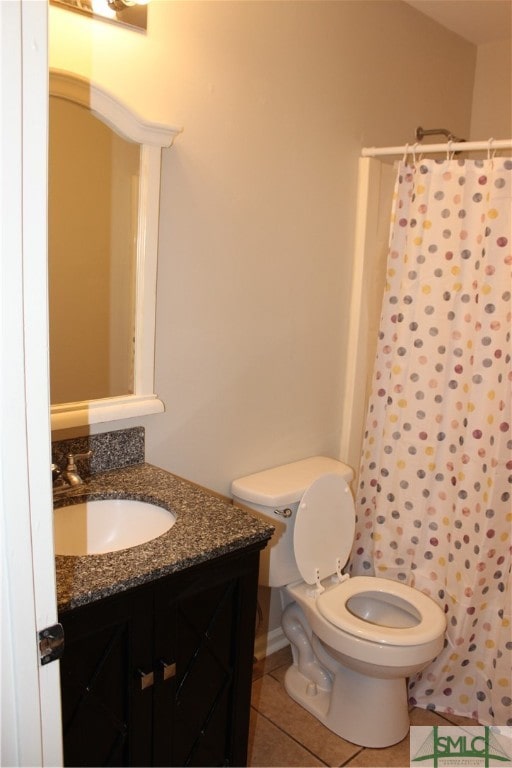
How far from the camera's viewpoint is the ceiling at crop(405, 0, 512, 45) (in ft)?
8.01

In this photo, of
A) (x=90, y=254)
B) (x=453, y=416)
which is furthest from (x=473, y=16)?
(x=90, y=254)

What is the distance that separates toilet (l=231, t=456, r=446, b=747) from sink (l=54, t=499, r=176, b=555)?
521mm

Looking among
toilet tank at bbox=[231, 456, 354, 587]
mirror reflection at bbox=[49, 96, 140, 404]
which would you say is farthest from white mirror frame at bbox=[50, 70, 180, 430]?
toilet tank at bbox=[231, 456, 354, 587]

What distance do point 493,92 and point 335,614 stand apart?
8.01ft

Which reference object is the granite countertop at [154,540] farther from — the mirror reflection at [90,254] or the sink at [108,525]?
the mirror reflection at [90,254]

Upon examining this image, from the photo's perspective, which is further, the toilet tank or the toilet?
the toilet tank

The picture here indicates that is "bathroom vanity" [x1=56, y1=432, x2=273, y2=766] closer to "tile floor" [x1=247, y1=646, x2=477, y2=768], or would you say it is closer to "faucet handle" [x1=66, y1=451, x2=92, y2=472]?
"faucet handle" [x1=66, y1=451, x2=92, y2=472]

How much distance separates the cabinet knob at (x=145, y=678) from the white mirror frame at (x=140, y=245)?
2.10 feet

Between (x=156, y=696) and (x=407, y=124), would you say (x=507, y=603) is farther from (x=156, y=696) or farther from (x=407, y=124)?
(x=407, y=124)

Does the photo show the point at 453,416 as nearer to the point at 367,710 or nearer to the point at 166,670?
the point at 367,710

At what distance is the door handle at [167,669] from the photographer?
1332mm

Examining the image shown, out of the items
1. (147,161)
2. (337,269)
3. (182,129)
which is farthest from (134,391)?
(337,269)

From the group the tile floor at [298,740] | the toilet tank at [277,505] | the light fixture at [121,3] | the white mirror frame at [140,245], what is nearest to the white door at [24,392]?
the white mirror frame at [140,245]

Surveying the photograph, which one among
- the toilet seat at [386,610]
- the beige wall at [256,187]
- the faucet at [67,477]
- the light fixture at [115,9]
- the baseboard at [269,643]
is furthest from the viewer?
the baseboard at [269,643]
